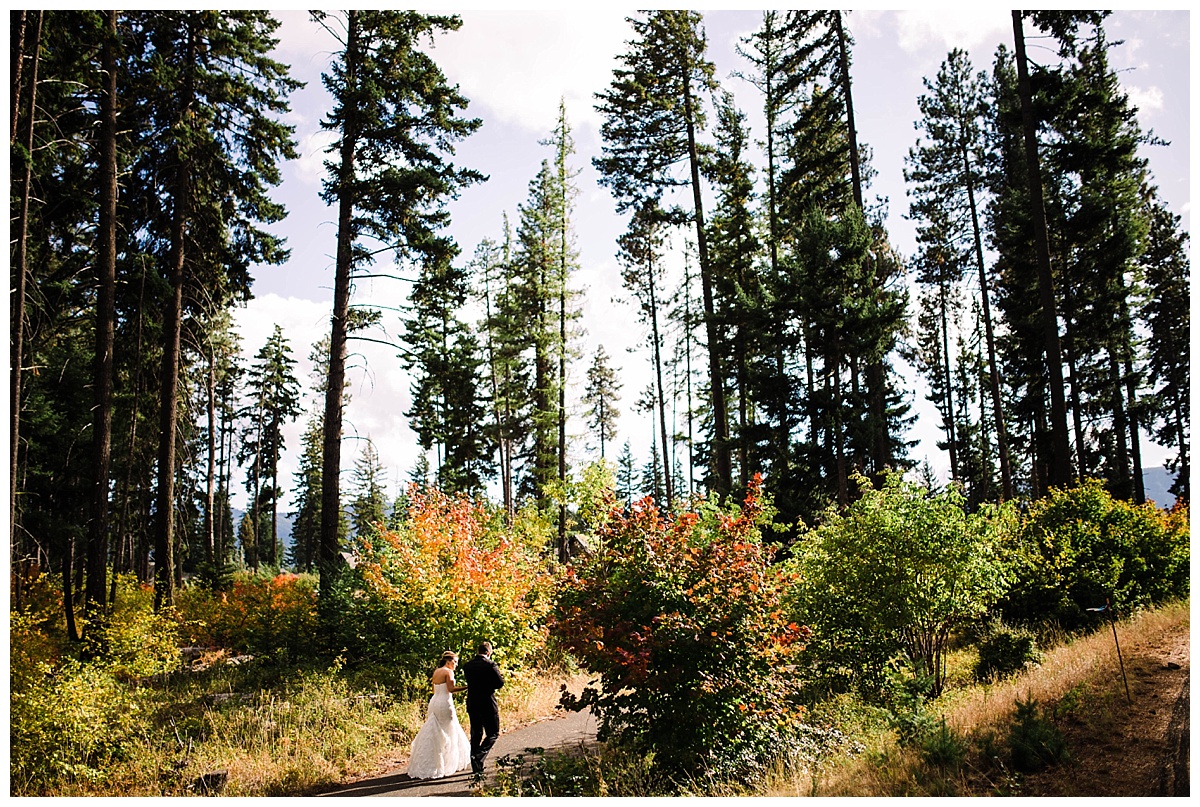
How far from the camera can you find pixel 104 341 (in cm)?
1162

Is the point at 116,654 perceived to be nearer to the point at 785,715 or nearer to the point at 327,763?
the point at 327,763

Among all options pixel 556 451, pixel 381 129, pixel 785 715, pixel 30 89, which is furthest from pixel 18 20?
pixel 556 451

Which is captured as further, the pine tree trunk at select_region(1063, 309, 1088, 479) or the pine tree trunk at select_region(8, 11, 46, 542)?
the pine tree trunk at select_region(1063, 309, 1088, 479)

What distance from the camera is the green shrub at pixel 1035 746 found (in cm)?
627

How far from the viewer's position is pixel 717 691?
647 centimetres

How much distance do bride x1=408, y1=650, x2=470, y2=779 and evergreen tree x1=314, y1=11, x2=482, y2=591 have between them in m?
5.81

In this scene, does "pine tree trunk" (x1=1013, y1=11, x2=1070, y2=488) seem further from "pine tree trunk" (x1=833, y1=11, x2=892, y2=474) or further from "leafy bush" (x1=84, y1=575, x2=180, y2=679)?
"leafy bush" (x1=84, y1=575, x2=180, y2=679)

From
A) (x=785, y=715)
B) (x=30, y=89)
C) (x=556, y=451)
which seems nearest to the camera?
(x=785, y=715)

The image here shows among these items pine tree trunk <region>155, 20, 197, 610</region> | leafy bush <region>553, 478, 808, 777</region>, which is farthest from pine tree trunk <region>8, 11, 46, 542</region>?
leafy bush <region>553, 478, 808, 777</region>

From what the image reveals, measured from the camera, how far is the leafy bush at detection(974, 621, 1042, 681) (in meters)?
10.3

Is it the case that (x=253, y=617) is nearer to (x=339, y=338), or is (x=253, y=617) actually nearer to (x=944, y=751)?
(x=339, y=338)

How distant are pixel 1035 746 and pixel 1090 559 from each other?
7.38m

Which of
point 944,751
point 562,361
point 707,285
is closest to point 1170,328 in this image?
point 707,285

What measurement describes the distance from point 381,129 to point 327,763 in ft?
36.4
